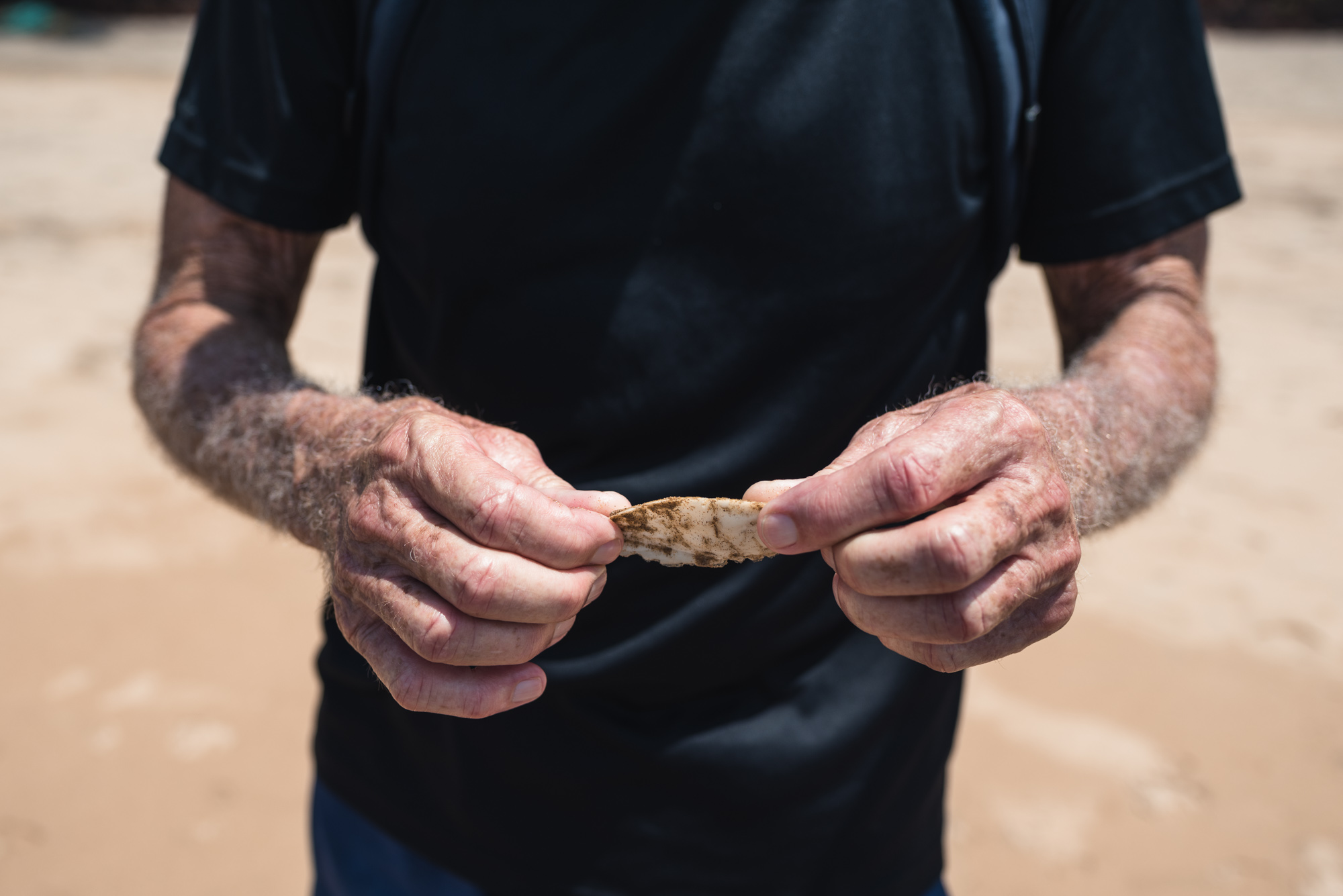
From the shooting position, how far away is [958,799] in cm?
305

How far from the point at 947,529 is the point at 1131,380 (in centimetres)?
67

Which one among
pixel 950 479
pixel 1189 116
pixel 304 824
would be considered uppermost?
pixel 1189 116

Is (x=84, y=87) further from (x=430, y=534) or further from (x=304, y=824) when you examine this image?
(x=430, y=534)

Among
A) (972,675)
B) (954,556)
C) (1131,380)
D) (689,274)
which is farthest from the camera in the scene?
(972,675)

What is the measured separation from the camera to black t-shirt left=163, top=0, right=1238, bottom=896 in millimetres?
1343

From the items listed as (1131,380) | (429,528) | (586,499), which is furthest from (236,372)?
(1131,380)

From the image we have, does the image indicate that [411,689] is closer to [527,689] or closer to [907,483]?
[527,689]

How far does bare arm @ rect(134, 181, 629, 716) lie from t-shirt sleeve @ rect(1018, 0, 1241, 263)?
2.85 ft

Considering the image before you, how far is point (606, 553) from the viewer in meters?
1.13

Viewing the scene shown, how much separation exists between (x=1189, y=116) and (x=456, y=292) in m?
1.13

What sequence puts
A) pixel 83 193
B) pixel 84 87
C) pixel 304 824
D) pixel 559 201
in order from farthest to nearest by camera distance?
pixel 84 87 < pixel 83 193 < pixel 304 824 < pixel 559 201

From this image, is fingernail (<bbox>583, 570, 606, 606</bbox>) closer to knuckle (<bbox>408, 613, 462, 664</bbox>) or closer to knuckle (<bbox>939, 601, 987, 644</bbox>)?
knuckle (<bbox>408, 613, 462, 664</bbox>)

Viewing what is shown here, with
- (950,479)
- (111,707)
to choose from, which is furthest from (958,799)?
(111,707)

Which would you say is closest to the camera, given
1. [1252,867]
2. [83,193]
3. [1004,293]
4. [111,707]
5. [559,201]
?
[559,201]
